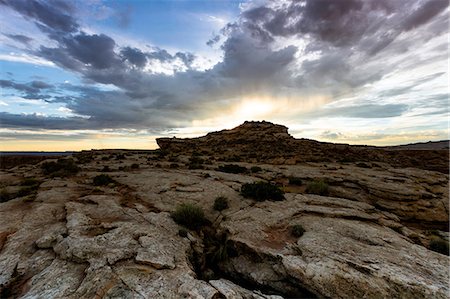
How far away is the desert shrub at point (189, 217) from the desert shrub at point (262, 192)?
15.4ft

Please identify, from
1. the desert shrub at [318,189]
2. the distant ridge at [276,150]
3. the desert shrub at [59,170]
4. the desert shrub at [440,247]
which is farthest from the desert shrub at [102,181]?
the desert shrub at [440,247]

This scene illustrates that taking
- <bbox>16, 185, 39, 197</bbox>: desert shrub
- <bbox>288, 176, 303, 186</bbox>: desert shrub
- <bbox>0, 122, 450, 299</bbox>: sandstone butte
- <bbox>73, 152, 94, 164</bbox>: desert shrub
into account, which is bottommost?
<bbox>0, 122, 450, 299</bbox>: sandstone butte

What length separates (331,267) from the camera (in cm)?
947

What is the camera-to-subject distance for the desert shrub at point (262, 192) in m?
17.4

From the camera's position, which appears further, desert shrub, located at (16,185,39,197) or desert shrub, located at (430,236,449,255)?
desert shrub, located at (16,185,39,197)

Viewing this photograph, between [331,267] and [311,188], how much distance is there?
11688 millimetres

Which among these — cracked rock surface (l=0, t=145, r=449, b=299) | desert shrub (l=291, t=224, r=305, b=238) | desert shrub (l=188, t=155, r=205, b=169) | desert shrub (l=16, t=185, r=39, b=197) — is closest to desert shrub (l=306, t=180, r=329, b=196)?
cracked rock surface (l=0, t=145, r=449, b=299)

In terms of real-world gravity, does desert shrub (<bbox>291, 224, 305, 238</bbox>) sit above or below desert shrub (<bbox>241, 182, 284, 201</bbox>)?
below

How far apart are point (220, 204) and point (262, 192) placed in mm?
3377

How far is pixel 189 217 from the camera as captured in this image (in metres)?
13.8

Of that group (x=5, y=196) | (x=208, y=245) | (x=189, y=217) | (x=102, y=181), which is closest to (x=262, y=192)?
(x=189, y=217)

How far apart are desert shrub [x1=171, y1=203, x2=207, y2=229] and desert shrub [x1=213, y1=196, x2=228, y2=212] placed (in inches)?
71.7

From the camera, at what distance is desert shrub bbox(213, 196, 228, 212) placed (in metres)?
15.9

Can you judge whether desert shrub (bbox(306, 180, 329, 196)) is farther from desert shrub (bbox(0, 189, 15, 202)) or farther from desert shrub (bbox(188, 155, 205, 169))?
desert shrub (bbox(0, 189, 15, 202))
